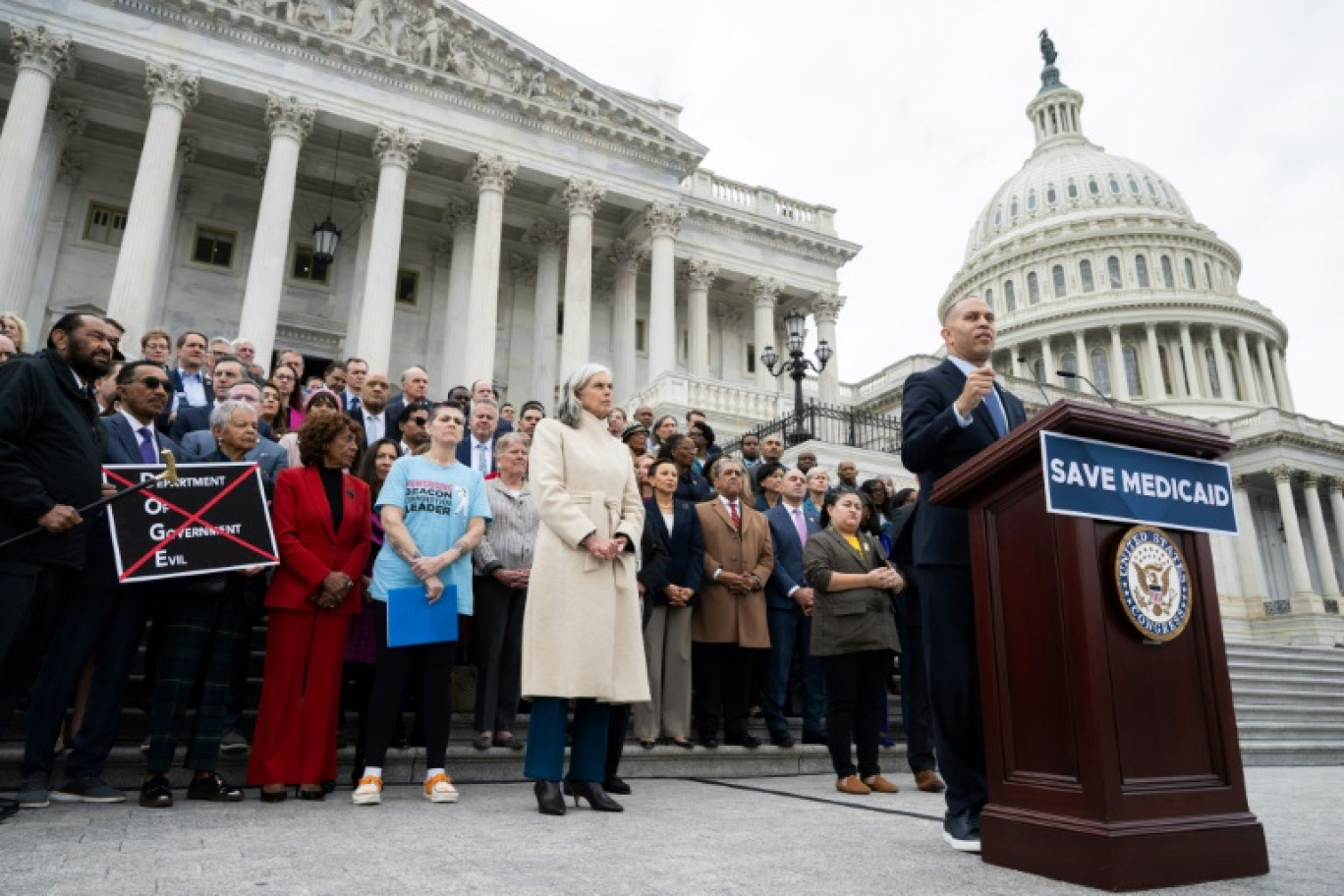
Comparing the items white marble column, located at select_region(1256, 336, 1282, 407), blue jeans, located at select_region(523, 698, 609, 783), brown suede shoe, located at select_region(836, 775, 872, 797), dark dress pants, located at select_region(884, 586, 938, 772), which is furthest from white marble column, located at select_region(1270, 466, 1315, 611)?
blue jeans, located at select_region(523, 698, 609, 783)

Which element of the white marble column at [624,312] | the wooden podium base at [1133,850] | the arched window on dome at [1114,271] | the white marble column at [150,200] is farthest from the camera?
the arched window on dome at [1114,271]

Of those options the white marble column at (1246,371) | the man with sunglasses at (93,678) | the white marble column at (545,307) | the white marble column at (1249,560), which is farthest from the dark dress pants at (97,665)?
the white marble column at (1246,371)

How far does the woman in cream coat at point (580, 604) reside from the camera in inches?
190

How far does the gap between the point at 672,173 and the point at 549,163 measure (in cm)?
459

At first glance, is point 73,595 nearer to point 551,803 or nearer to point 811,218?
point 551,803

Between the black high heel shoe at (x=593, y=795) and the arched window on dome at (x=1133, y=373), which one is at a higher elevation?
the arched window on dome at (x=1133, y=373)

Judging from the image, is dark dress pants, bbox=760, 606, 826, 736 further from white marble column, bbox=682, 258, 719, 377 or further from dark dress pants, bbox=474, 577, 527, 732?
white marble column, bbox=682, 258, 719, 377

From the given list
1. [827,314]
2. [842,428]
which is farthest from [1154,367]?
[842,428]

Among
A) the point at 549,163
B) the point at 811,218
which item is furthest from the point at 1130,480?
the point at 811,218

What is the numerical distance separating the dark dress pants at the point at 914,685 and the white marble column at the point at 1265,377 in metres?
78.8

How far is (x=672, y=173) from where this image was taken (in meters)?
30.1

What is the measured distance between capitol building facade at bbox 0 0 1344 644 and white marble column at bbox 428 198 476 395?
0.10 metres

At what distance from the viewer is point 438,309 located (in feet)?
100.0

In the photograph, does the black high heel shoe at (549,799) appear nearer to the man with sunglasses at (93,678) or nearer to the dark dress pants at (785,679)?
the man with sunglasses at (93,678)
